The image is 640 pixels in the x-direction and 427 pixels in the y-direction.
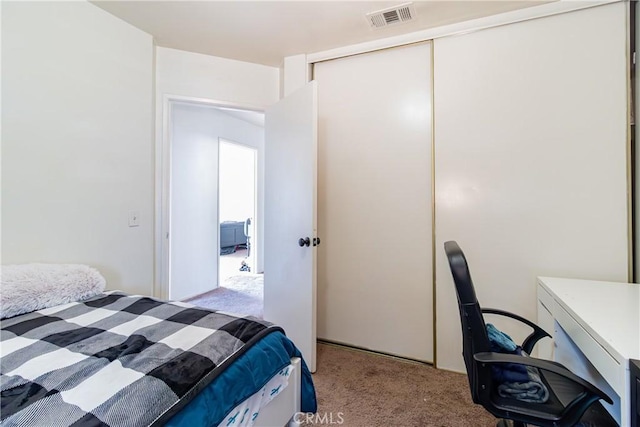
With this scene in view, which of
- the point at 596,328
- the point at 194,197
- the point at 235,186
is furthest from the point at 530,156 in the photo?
the point at 235,186

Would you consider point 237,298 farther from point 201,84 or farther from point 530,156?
point 530,156

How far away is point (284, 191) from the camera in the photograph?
7.35ft

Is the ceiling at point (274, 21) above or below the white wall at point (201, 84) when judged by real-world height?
above

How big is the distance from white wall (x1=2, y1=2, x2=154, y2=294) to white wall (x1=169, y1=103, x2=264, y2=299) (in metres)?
1.19

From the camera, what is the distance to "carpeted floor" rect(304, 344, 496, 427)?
156cm

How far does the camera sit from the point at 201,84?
2.53 metres

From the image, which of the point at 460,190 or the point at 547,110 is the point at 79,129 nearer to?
the point at 460,190

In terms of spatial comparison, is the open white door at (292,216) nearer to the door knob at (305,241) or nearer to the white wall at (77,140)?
Answer: the door knob at (305,241)

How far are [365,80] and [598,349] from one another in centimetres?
216

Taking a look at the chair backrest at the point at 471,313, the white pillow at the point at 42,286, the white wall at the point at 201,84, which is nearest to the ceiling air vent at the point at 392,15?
the white wall at the point at 201,84

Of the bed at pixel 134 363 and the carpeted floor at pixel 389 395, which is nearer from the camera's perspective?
the bed at pixel 134 363

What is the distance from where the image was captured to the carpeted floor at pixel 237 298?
3305mm

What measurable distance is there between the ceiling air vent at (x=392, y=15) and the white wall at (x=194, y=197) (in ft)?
7.29

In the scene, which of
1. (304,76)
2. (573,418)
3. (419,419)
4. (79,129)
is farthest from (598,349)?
(79,129)
